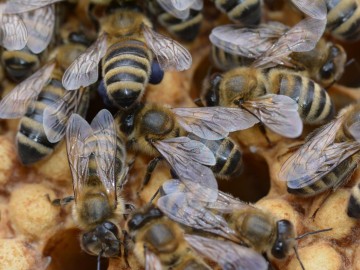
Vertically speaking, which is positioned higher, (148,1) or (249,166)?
(148,1)

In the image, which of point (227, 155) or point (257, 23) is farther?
point (257, 23)

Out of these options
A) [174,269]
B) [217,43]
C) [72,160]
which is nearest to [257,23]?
[217,43]

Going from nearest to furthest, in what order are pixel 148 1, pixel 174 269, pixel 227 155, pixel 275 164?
1. pixel 174 269
2. pixel 227 155
3. pixel 275 164
4. pixel 148 1

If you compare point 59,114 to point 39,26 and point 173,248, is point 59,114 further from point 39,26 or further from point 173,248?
point 173,248

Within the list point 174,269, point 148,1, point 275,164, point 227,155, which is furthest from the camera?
point 148,1

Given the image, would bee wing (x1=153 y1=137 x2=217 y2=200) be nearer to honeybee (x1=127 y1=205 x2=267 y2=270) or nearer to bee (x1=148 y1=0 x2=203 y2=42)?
honeybee (x1=127 y1=205 x2=267 y2=270)

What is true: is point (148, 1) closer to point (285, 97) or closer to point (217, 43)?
point (217, 43)

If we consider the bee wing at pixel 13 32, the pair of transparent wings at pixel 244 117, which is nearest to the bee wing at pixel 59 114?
the bee wing at pixel 13 32
